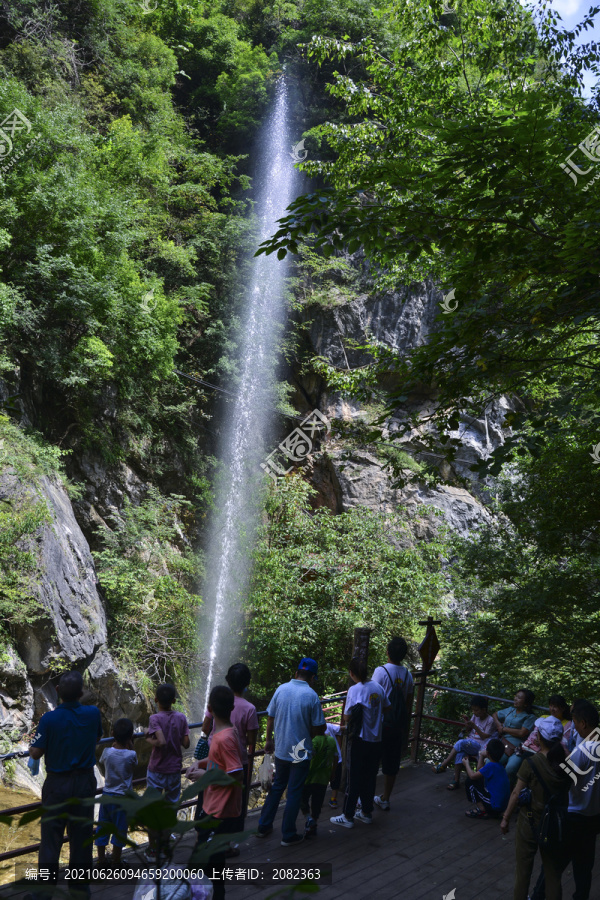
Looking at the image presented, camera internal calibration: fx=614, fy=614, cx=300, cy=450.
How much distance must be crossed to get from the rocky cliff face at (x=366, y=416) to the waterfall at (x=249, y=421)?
5.69 feet

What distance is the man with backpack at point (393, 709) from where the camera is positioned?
18.6 feet

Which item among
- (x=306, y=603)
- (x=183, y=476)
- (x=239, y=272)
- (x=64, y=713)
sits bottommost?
(x=306, y=603)

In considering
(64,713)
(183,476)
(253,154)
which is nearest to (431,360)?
(64,713)

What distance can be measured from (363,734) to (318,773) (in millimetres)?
480

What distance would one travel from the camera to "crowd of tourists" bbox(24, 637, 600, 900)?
3766mm

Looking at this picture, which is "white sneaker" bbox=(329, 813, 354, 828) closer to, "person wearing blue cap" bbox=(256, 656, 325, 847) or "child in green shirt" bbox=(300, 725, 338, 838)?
"child in green shirt" bbox=(300, 725, 338, 838)

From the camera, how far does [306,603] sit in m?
14.4

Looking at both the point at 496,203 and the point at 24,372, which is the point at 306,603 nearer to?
the point at 24,372

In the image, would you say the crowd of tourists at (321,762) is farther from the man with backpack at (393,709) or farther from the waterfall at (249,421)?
the waterfall at (249,421)

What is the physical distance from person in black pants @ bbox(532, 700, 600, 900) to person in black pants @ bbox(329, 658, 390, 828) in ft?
5.55

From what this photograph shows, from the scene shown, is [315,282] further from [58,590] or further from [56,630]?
[56,630]

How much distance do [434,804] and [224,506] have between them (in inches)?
490

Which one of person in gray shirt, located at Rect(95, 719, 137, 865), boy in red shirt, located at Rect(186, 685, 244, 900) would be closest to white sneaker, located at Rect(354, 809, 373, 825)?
boy in red shirt, located at Rect(186, 685, 244, 900)

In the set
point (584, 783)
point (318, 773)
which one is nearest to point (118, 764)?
point (318, 773)
